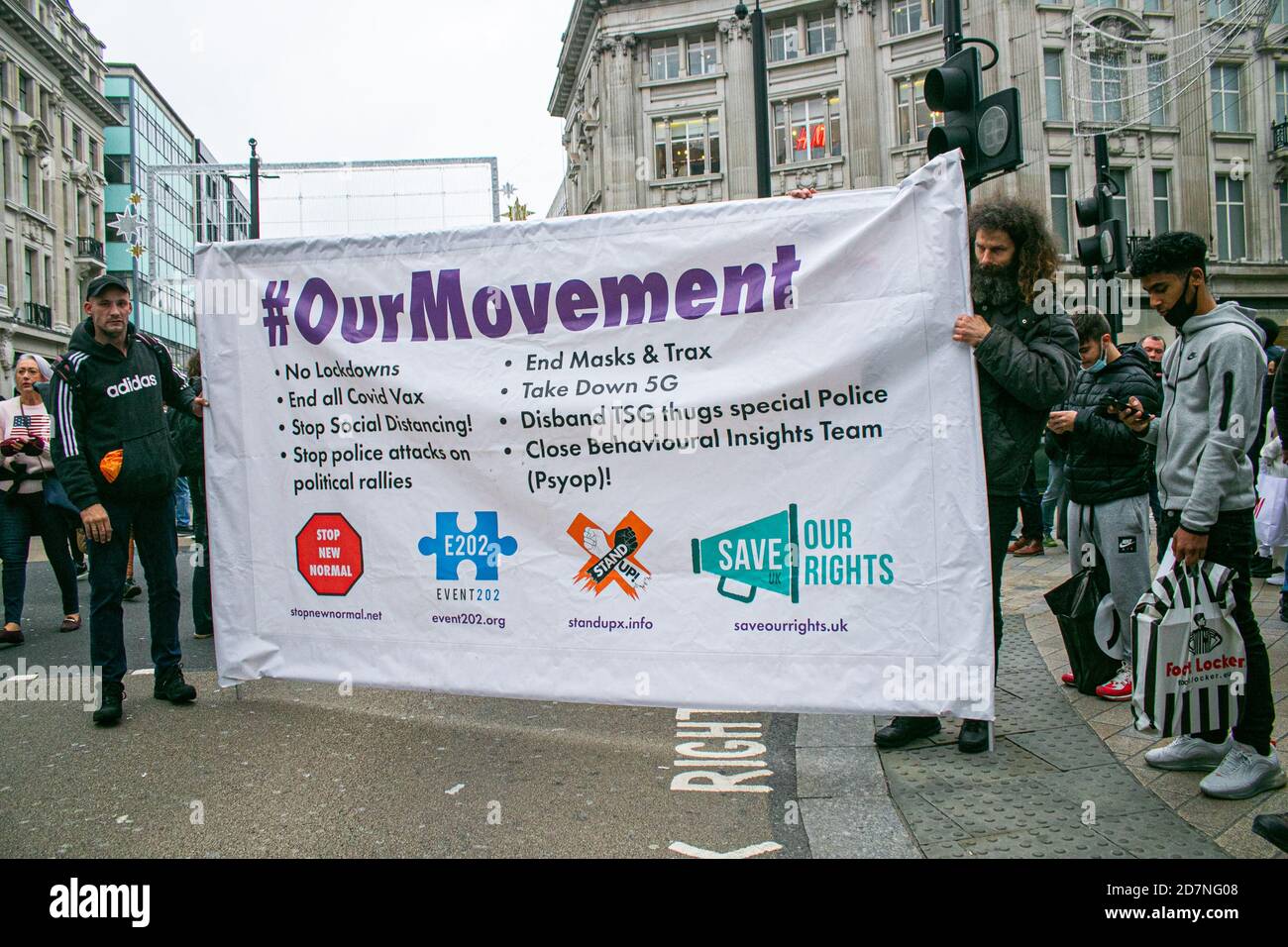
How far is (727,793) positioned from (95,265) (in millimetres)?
53527

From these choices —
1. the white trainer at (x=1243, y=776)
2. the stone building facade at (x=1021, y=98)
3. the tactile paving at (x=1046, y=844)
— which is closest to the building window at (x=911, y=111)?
the stone building facade at (x=1021, y=98)

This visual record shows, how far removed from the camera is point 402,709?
496cm

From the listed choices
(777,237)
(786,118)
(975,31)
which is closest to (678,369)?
(777,237)

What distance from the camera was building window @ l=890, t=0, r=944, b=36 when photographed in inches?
1385

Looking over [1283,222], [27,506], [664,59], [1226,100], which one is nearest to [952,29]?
[27,506]

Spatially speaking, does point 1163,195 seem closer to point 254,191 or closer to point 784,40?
point 784,40

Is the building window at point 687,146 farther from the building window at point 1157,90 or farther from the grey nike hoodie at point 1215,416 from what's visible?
the grey nike hoodie at point 1215,416

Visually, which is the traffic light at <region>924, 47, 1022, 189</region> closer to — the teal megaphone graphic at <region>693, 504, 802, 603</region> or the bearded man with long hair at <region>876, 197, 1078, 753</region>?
the bearded man with long hair at <region>876, 197, 1078, 753</region>

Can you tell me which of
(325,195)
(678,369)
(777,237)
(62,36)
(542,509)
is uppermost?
(62,36)

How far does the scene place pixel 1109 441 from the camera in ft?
15.0

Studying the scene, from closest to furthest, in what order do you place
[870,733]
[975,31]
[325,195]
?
1. [870,733]
2. [325,195]
3. [975,31]

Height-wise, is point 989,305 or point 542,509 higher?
point 989,305
